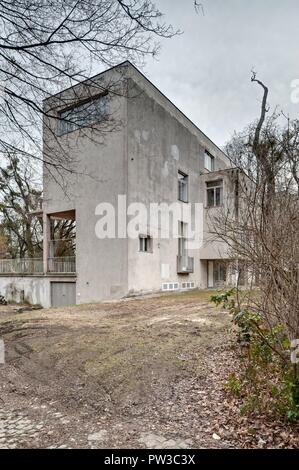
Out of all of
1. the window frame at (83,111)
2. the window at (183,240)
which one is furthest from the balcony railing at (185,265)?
the window frame at (83,111)

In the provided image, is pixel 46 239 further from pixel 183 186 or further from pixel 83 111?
pixel 83 111

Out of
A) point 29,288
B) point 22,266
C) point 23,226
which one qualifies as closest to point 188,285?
point 29,288

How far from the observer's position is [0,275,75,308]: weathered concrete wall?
627 inches

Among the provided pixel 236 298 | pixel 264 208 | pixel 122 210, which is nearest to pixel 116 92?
pixel 264 208

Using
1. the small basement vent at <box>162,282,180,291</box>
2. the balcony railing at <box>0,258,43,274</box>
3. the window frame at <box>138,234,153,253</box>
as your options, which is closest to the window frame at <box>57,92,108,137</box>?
the window frame at <box>138,234,153,253</box>

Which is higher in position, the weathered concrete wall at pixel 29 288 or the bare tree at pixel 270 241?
the bare tree at pixel 270 241

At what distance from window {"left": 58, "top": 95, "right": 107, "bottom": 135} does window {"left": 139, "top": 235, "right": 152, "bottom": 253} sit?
8.89 meters

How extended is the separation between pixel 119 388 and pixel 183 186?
15375 millimetres

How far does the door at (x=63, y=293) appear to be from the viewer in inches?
590

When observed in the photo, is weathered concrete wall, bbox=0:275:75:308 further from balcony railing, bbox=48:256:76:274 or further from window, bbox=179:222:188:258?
window, bbox=179:222:188:258

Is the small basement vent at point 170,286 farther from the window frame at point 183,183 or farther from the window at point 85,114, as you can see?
the window at point 85,114

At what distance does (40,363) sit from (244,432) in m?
3.31

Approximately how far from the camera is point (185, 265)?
57.2ft

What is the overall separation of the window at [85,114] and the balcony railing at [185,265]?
12.2m
